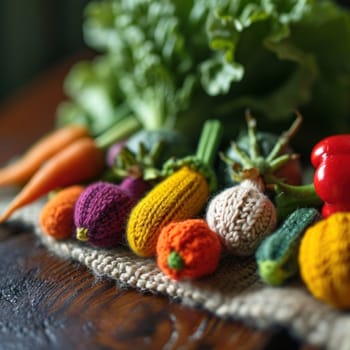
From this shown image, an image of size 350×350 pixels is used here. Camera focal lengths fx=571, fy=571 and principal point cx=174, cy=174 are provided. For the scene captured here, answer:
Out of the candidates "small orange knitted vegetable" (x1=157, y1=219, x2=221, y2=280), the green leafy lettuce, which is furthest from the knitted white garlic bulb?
the green leafy lettuce

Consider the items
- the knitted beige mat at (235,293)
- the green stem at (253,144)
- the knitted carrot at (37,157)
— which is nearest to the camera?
the knitted beige mat at (235,293)

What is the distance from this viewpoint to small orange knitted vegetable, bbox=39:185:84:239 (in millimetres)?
664

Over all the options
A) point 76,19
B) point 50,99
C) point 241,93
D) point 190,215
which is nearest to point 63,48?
point 76,19

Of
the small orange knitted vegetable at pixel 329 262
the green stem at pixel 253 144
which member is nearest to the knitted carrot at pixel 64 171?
Answer: the green stem at pixel 253 144

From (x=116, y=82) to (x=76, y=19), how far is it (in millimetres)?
863

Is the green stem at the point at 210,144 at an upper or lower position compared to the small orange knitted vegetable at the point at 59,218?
lower

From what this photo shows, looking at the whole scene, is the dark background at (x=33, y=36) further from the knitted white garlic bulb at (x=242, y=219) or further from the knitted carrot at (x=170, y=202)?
the knitted white garlic bulb at (x=242, y=219)

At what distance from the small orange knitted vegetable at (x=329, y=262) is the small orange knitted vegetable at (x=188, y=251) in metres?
0.09

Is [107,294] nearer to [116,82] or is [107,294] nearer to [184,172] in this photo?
[184,172]

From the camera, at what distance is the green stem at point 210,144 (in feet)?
2.37

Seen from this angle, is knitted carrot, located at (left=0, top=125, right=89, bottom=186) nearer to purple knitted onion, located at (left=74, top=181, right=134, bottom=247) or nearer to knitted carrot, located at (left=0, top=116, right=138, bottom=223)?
knitted carrot, located at (left=0, top=116, right=138, bottom=223)

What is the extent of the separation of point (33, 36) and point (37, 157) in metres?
0.98

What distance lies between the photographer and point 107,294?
23.3 inches

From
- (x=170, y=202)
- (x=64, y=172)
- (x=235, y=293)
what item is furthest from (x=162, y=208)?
(x=64, y=172)
